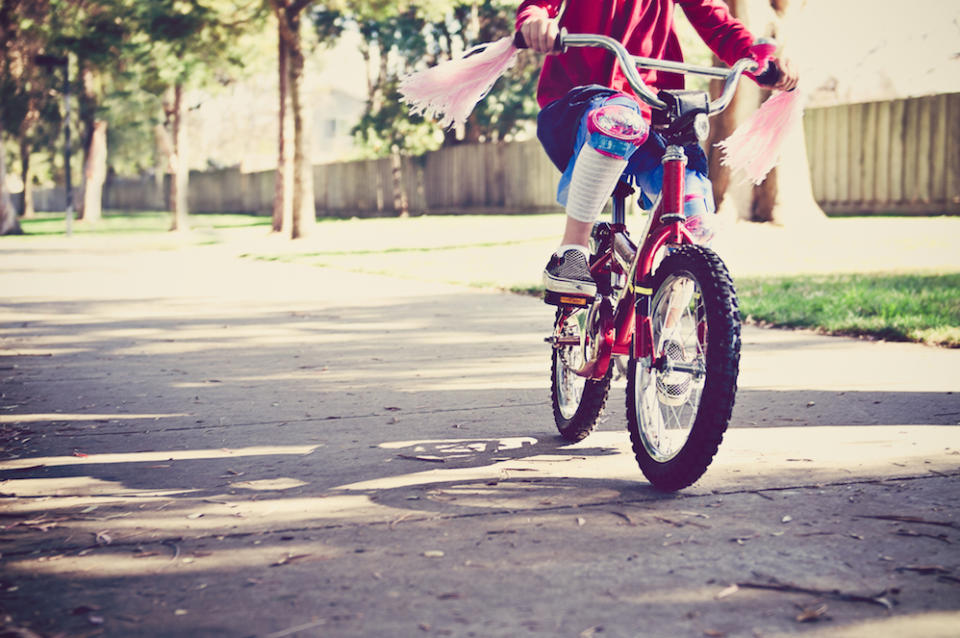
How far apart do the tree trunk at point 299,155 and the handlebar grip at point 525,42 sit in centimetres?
1807

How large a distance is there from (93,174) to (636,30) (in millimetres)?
43332

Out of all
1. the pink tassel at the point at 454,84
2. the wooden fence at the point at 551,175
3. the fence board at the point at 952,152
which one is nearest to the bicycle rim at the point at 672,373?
the pink tassel at the point at 454,84

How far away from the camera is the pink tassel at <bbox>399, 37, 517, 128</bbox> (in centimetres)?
413

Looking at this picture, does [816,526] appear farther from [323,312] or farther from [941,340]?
[323,312]

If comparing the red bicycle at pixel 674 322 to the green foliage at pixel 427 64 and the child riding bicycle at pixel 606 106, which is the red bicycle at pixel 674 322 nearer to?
the child riding bicycle at pixel 606 106

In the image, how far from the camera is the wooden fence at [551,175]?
1886 centimetres

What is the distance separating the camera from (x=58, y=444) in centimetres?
448

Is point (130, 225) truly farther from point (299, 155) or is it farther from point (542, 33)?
point (542, 33)

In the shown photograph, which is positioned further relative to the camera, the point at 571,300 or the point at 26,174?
the point at 26,174

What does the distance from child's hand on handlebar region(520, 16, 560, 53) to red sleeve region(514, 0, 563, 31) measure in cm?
7

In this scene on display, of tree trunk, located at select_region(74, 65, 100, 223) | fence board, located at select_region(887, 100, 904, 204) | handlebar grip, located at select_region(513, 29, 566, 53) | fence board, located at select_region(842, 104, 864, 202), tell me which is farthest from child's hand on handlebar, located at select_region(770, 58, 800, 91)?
tree trunk, located at select_region(74, 65, 100, 223)

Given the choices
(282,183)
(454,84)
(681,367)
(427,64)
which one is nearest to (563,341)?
(681,367)

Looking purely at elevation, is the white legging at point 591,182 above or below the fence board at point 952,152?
below

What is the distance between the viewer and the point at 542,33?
3582mm
